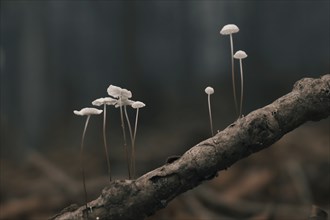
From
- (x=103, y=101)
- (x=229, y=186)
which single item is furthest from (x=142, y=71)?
(x=103, y=101)

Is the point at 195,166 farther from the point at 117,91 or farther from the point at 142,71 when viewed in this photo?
the point at 142,71

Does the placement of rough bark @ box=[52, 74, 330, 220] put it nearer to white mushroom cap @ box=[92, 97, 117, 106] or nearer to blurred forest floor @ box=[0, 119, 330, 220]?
white mushroom cap @ box=[92, 97, 117, 106]

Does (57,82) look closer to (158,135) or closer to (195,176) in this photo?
(158,135)

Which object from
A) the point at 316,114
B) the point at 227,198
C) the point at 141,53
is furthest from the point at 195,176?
the point at 141,53

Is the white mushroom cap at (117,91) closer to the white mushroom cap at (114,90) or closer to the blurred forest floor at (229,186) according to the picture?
the white mushroom cap at (114,90)

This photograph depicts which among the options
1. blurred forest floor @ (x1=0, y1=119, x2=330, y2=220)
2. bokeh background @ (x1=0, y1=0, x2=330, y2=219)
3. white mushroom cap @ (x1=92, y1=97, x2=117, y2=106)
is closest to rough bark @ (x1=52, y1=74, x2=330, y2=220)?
white mushroom cap @ (x1=92, y1=97, x2=117, y2=106)
